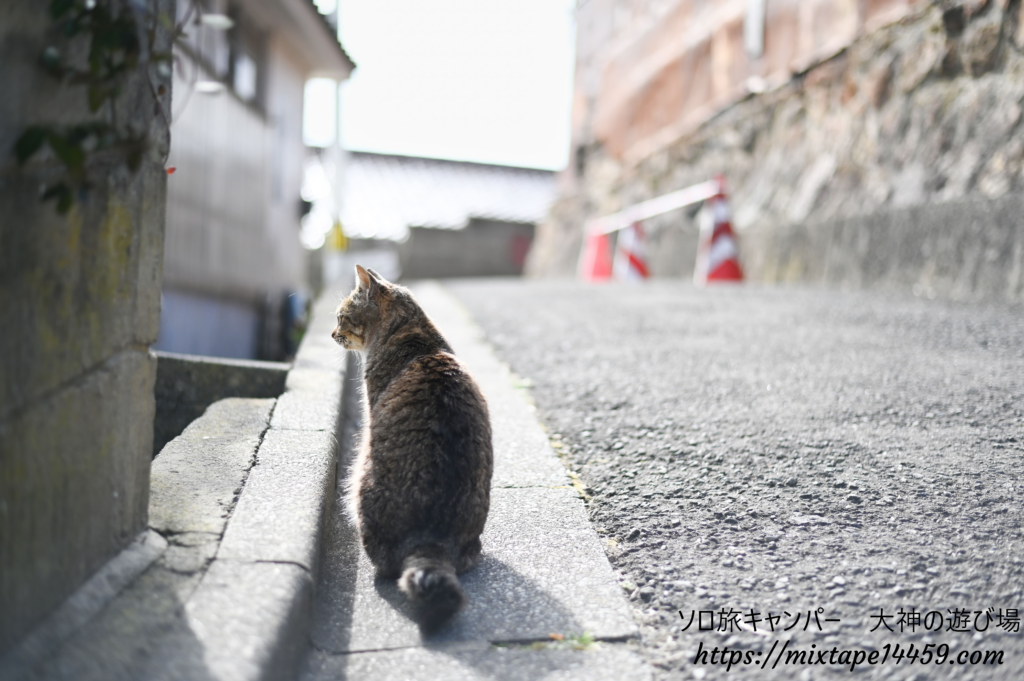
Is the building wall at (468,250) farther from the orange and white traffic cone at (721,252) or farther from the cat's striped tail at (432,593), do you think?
the cat's striped tail at (432,593)

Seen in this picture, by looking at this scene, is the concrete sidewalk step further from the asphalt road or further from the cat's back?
the cat's back

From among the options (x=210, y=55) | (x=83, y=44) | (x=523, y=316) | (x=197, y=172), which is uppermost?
(x=210, y=55)

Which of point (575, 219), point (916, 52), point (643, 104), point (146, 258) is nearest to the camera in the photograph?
point (146, 258)

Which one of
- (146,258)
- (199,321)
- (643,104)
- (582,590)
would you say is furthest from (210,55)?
(643,104)

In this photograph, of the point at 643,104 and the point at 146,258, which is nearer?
the point at 146,258

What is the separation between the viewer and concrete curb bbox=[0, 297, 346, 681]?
4.84 feet

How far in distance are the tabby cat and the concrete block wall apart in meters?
0.64

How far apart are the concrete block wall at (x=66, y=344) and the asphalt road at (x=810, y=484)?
4.48 ft

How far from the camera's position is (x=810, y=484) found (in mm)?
2615

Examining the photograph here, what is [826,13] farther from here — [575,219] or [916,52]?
[575,219]

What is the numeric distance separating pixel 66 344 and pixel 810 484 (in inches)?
89.9

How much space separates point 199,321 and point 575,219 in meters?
10.1

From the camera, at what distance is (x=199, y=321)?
7840 millimetres

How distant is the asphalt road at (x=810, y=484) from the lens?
1.84 meters
